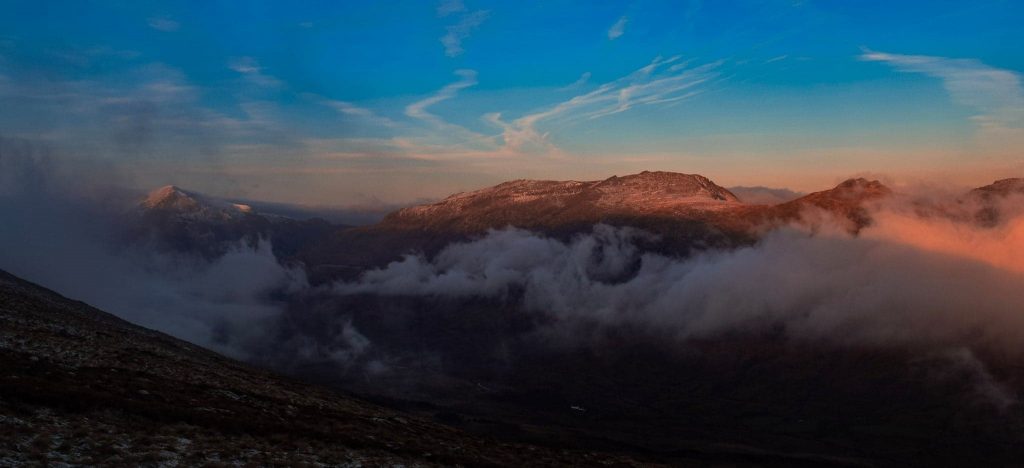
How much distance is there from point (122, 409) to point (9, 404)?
615 centimetres

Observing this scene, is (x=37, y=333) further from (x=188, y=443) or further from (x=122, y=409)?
(x=188, y=443)

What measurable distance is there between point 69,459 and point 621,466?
5480 centimetres

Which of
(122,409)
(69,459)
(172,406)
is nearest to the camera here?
(69,459)

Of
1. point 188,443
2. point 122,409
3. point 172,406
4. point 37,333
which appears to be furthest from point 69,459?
point 37,333

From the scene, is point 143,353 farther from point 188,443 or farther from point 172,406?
point 188,443

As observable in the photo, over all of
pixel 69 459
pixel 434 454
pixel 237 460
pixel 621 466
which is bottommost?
pixel 621 466

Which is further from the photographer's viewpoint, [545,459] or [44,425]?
[545,459]

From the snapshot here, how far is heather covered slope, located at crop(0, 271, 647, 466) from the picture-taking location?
109 feet

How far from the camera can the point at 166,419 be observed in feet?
134

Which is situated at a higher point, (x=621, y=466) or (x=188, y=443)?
(x=188, y=443)

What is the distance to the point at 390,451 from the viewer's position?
49625mm

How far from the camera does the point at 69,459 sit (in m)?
29.9

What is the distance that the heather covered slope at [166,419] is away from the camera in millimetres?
33094

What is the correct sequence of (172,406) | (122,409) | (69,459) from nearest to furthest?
(69,459) < (122,409) < (172,406)
